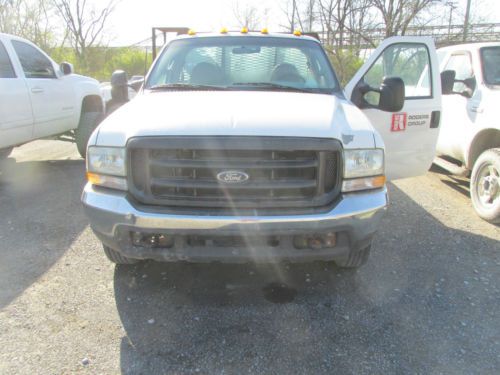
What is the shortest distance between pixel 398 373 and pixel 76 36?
1032 inches

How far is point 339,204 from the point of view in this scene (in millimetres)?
2455

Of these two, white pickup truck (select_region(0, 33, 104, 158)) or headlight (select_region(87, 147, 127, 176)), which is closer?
headlight (select_region(87, 147, 127, 176))

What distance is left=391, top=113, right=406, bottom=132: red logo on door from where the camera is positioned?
12.9 feet

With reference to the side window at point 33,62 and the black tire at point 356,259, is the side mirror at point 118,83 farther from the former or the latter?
the black tire at point 356,259

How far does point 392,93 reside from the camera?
338 centimetres

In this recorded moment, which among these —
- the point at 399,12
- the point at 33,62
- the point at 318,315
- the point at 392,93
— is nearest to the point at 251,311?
the point at 318,315

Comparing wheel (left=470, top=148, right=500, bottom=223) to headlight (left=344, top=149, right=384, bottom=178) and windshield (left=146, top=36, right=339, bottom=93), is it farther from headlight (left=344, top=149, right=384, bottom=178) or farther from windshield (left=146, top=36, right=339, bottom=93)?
headlight (left=344, top=149, right=384, bottom=178)

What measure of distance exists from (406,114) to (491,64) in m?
1.88

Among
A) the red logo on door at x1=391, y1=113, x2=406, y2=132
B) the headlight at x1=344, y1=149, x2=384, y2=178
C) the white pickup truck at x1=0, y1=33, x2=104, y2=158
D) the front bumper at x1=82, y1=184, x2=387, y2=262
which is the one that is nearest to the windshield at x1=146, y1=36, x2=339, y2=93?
the red logo on door at x1=391, y1=113, x2=406, y2=132

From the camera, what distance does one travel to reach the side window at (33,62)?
5.61m

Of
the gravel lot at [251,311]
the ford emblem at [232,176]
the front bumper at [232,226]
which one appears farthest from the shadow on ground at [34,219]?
the ford emblem at [232,176]

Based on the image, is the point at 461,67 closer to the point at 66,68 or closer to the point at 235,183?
the point at 235,183

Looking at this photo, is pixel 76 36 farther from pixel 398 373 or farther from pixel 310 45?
pixel 398 373

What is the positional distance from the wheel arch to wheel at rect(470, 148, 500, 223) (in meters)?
0.19
